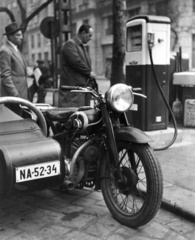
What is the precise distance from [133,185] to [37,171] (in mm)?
766

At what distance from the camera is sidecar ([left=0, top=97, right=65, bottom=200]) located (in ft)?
9.08

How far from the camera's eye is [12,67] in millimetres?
4816

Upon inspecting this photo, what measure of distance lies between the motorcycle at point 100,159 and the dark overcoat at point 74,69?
2.24m

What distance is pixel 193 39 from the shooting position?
2873 cm

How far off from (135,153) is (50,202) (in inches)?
43.0

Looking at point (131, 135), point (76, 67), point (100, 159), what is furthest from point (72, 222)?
point (76, 67)

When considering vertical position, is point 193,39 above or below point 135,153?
above

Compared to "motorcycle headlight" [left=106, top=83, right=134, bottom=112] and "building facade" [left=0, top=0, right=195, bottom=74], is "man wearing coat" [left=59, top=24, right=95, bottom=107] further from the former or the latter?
"building facade" [left=0, top=0, right=195, bottom=74]

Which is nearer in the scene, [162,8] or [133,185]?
[133,185]

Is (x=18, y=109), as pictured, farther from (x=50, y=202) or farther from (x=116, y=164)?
(x=116, y=164)

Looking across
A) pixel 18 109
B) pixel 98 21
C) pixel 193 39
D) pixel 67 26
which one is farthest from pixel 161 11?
pixel 18 109

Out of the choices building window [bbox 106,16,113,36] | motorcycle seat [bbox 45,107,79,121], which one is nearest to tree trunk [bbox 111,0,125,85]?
motorcycle seat [bbox 45,107,79,121]

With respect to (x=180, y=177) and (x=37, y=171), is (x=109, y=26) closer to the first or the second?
(x=180, y=177)

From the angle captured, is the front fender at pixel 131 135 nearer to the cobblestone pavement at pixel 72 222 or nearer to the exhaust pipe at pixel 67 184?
the exhaust pipe at pixel 67 184
